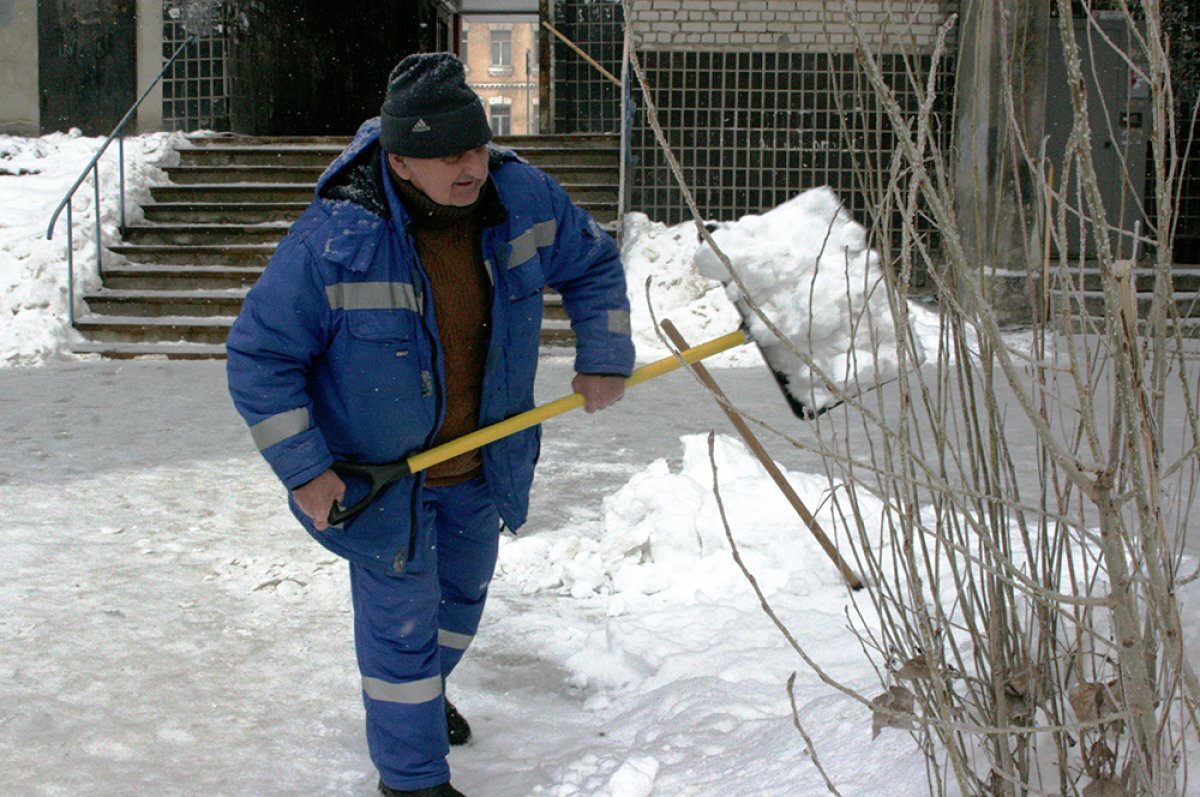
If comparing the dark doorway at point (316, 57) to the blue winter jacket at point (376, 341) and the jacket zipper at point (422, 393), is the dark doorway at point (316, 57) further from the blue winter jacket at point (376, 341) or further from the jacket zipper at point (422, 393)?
the jacket zipper at point (422, 393)

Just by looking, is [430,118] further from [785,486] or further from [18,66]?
[18,66]

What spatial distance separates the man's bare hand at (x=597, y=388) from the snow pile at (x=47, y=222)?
7314 millimetres

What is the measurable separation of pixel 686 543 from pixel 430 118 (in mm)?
2023

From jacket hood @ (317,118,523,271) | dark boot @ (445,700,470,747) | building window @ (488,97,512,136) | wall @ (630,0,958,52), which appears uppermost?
building window @ (488,97,512,136)

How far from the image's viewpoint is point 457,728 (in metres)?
3.04

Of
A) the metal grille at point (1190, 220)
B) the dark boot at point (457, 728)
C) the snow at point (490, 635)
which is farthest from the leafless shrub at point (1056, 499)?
the metal grille at point (1190, 220)

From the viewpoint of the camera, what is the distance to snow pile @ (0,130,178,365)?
30.8 ft

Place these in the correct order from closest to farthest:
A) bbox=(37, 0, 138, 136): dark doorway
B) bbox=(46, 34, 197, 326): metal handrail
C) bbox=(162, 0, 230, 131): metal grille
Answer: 1. bbox=(46, 34, 197, 326): metal handrail
2. bbox=(162, 0, 230, 131): metal grille
3. bbox=(37, 0, 138, 136): dark doorway

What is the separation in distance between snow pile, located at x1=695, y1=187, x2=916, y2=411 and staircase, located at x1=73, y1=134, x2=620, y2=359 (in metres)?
6.71

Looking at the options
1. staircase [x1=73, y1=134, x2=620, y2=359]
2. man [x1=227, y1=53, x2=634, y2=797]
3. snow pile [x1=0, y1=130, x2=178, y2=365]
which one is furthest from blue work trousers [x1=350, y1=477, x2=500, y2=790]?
snow pile [x1=0, y1=130, x2=178, y2=365]

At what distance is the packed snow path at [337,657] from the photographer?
108 inches

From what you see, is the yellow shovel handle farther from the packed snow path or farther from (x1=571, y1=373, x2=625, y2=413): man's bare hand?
the packed snow path

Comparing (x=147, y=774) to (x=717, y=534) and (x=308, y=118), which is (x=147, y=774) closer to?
(x=717, y=534)

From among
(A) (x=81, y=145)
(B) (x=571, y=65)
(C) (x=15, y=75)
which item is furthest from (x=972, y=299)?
(C) (x=15, y=75)
